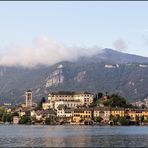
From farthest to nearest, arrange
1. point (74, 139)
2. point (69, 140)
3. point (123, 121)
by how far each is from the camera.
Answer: point (123, 121) → point (74, 139) → point (69, 140)

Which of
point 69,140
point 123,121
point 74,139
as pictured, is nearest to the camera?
point 69,140

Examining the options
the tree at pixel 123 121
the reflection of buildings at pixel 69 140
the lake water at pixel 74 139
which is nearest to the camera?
the reflection of buildings at pixel 69 140

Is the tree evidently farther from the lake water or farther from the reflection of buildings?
the reflection of buildings

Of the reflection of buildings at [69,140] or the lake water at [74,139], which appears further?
the lake water at [74,139]

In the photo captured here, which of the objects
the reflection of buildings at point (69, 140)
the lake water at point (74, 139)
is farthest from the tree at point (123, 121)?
the reflection of buildings at point (69, 140)

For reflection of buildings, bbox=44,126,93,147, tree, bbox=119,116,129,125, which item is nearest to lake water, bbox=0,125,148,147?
reflection of buildings, bbox=44,126,93,147

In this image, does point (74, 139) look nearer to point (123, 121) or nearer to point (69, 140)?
point (69, 140)

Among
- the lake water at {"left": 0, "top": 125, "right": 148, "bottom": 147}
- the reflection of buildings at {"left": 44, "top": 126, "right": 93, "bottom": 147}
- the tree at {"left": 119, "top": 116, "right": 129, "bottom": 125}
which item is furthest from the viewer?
the tree at {"left": 119, "top": 116, "right": 129, "bottom": 125}

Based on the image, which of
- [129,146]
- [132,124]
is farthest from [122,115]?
[129,146]

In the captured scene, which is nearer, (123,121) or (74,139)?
(74,139)

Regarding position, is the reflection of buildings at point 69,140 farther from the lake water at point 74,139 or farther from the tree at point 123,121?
the tree at point 123,121

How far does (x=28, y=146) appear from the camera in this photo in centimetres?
6775

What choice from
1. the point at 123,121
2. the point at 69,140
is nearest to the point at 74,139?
the point at 69,140

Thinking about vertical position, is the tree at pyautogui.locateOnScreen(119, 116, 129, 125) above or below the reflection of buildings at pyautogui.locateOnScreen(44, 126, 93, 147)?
above
